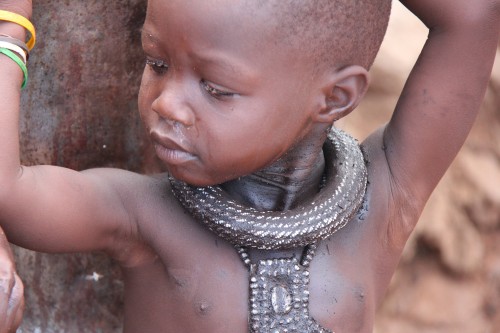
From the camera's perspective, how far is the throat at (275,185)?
1.97 m

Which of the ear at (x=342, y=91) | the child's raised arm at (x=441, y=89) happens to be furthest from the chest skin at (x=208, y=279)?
the ear at (x=342, y=91)

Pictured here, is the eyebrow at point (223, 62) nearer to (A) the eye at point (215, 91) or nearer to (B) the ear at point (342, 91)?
(A) the eye at point (215, 91)

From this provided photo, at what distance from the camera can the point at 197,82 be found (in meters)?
1.71

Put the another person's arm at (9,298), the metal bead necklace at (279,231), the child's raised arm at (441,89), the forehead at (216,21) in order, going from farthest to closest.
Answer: the child's raised arm at (441,89) < the metal bead necklace at (279,231) < the forehead at (216,21) < the another person's arm at (9,298)

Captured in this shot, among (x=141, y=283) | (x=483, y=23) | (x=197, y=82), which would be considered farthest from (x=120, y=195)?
(x=483, y=23)

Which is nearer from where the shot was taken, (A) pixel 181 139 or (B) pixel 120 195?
(A) pixel 181 139

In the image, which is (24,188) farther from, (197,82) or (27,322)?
(27,322)

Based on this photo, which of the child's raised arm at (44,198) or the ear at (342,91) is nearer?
the child's raised arm at (44,198)

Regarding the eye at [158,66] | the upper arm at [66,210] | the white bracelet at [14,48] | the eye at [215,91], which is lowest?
the upper arm at [66,210]

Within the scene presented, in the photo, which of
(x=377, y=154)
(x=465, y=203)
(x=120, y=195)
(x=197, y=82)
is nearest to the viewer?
(x=197, y=82)

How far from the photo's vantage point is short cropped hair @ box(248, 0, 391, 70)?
171 centimetres

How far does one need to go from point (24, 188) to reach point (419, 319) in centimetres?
183

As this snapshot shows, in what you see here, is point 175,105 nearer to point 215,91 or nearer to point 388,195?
point 215,91

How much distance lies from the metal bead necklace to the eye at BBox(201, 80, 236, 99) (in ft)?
0.76
